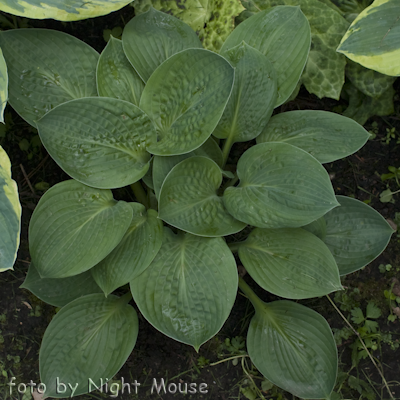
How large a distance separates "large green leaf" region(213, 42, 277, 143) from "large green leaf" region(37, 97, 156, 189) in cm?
28

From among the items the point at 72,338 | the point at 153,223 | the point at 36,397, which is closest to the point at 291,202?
the point at 153,223

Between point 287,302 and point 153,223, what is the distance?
1.85 feet

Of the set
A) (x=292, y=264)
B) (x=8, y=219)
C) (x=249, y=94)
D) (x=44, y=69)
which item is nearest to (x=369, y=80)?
(x=249, y=94)

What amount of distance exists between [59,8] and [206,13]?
57 centimetres

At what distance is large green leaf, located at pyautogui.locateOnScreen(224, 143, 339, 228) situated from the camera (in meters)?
0.98

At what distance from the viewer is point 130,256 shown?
1071 mm

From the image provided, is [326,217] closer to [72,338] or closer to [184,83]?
[184,83]

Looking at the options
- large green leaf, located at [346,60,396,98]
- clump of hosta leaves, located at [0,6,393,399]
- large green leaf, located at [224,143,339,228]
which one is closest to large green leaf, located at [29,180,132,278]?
clump of hosta leaves, located at [0,6,393,399]

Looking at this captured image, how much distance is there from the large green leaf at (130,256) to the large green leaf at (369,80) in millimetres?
937

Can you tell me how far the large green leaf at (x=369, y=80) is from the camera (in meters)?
1.34

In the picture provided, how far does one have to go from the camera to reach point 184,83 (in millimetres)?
1079

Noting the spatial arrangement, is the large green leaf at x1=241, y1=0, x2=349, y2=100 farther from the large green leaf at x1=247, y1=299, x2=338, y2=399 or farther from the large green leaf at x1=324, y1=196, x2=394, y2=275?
the large green leaf at x1=247, y1=299, x2=338, y2=399

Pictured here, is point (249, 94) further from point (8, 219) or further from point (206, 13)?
point (8, 219)

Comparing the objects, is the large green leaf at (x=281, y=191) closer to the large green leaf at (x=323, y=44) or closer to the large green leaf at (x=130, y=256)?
the large green leaf at (x=130, y=256)
